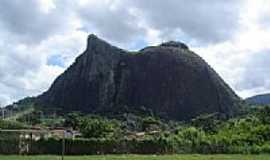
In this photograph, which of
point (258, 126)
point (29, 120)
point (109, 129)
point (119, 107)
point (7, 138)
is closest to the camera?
point (7, 138)

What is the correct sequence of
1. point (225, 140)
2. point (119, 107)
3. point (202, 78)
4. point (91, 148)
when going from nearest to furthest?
point (91, 148) < point (225, 140) < point (119, 107) < point (202, 78)

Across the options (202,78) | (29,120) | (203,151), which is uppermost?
(202,78)

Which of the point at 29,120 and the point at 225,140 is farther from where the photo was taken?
the point at 29,120

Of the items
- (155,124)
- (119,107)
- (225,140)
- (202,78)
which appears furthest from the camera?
(202,78)

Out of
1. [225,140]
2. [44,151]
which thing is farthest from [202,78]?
[44,151]

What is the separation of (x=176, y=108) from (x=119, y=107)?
20.1 m

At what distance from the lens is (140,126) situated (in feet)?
459

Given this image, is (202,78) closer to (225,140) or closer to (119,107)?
(119,107)

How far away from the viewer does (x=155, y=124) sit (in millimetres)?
145375

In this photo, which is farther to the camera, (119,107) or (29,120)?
(119,107)

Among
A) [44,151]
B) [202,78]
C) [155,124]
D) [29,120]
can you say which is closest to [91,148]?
[44,151]

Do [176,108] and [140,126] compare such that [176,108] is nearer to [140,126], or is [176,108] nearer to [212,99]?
[212,99]

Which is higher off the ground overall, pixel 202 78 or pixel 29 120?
pixel 202 78

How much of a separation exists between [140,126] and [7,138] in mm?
88959
